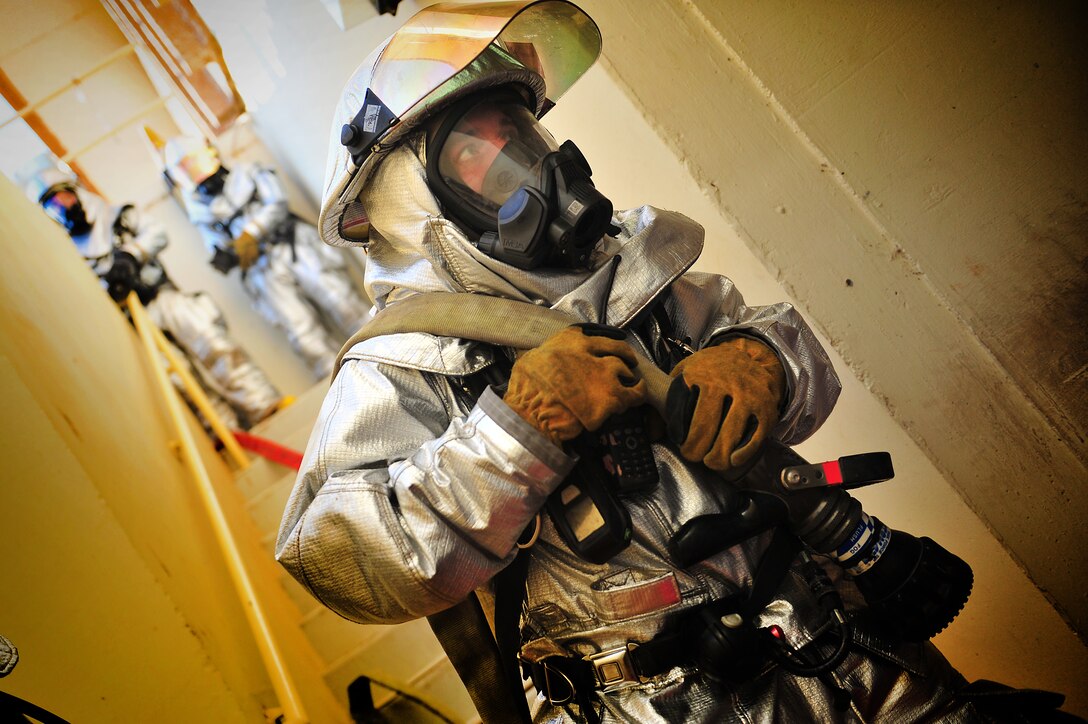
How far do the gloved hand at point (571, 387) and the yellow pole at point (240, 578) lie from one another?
1.11 m

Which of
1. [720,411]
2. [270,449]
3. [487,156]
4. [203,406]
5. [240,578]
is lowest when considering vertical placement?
[720,411]

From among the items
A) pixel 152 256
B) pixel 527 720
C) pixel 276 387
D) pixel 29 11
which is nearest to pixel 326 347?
pixel 276 387

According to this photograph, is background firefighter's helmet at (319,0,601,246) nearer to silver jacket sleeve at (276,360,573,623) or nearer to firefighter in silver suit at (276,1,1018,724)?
firefighter in silver suit at (276,1,1018,724)

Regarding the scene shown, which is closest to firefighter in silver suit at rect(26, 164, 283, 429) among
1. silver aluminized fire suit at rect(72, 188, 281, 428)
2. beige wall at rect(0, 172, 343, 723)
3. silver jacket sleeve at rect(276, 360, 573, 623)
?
silver aluminized fire suit at rect(72, 188, 281, 428)

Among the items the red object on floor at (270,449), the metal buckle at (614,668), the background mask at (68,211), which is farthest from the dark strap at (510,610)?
the background mask at (68,211)

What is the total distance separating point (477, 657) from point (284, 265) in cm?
388

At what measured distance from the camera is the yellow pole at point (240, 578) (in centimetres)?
194

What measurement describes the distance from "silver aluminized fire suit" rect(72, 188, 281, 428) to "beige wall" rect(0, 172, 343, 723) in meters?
2.11

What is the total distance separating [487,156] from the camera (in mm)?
1567

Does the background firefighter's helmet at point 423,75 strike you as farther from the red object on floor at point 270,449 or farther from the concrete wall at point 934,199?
the red object on floor at point 270,449

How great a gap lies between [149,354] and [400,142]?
2.71m

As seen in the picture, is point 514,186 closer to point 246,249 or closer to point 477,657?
point 477,657

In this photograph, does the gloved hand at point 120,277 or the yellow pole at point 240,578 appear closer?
the yellow pole at point 240,578

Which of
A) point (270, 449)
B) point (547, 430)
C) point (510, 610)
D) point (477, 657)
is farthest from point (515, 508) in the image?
point (270, 449)
